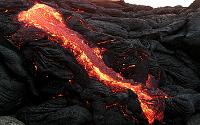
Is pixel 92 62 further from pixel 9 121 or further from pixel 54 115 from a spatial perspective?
pixel 9 121

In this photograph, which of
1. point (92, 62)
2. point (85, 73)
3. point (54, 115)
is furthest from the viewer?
point (92, 62)

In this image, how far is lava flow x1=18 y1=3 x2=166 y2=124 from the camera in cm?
1282

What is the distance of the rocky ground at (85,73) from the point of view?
38.3ft

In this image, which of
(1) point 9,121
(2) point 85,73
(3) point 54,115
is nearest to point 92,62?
(2) point 85,73

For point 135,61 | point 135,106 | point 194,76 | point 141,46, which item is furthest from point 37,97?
point 194,76

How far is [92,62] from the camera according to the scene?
13555 mm

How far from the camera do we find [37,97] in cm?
1216

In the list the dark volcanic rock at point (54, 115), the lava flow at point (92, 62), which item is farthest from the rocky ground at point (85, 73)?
the lava flow at point (92, 62)

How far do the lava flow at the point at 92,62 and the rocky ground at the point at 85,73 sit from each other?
398 millimetres

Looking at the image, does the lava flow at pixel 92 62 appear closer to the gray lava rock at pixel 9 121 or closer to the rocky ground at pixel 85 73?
the rocky ground at pixel 85 73

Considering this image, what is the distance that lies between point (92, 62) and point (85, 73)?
945mm

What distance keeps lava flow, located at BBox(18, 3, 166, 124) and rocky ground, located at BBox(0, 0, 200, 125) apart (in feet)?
1.31

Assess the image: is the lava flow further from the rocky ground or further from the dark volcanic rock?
the dark volcanic rock

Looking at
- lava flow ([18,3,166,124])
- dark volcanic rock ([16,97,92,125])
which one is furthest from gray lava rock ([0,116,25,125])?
lava flow ([18,3,166,124])
